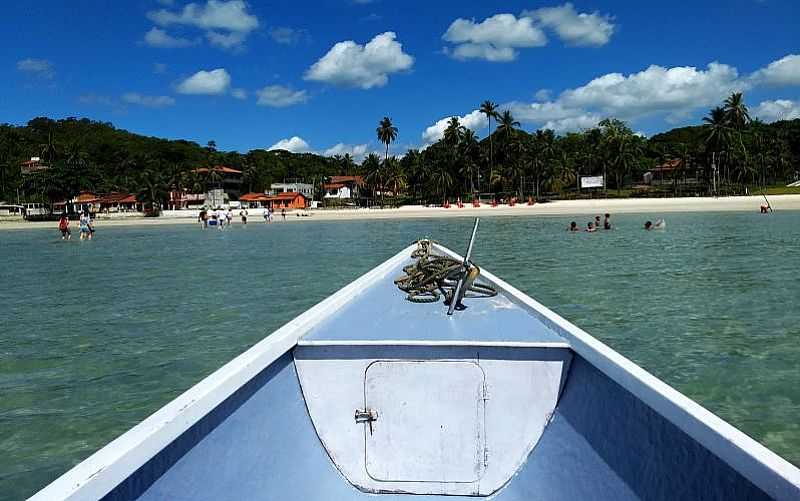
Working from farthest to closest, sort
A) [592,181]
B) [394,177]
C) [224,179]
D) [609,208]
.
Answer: [224,179], [394,177], [592,181], [609,208]

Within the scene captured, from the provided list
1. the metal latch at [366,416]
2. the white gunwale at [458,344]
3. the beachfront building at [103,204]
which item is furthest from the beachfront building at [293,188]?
the metal latch at [366,416]

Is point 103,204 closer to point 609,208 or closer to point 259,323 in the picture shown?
point 609,208

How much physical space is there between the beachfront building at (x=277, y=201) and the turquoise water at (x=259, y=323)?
62.3 metres

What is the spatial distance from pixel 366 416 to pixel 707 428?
1.71 m

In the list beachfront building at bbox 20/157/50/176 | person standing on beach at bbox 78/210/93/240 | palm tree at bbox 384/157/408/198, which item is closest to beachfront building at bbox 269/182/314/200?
palm tree at bbox 384/157/408/198

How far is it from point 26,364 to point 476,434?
659cm

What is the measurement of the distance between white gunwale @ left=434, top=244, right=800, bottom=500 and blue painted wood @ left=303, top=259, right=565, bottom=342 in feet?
2.09

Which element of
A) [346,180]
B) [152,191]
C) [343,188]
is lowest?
[152,191]

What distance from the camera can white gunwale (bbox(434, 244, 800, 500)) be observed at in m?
1.53

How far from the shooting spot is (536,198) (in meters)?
68.8

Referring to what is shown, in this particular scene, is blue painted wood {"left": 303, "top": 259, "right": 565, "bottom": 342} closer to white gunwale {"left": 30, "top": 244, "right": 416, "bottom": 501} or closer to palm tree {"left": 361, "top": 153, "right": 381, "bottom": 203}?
white gunwale {"left": 30, "top": 244, "right": 416, "bottom": 501}

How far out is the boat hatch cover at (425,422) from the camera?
2975mm

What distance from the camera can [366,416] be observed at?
302 cm

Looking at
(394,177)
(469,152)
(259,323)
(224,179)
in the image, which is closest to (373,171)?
(394,177)
